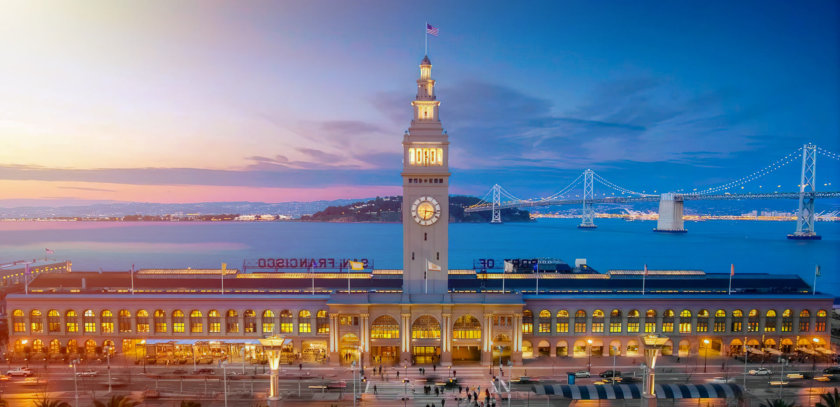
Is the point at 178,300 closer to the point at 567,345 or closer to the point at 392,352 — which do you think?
the point at 392,352

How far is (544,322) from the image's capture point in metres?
66.7

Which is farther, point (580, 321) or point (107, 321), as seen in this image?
point (580, 321)

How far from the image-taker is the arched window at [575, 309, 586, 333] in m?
66.9

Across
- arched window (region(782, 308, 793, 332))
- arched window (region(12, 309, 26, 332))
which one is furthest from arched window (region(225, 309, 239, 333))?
arched window (region(782, 308, 793, 332))

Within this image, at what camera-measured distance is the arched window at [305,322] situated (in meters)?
65.7

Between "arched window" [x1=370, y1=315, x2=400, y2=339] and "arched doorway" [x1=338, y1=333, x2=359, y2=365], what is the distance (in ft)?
8.05

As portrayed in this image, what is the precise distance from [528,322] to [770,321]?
115ft

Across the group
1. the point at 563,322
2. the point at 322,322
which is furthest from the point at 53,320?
the point at 563,322

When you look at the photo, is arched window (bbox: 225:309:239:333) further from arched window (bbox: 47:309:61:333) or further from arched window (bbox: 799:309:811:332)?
arched window (bbox: 799:309:811:332)

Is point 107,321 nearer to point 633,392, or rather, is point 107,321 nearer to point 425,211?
point 425,211

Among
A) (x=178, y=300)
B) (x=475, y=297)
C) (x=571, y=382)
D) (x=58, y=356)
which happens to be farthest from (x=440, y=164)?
(x=58, y=356)

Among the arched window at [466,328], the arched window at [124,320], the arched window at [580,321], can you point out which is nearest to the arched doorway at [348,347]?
the arched window at [466,328]

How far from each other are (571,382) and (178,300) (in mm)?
51864

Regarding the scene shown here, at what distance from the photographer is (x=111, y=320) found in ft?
216
